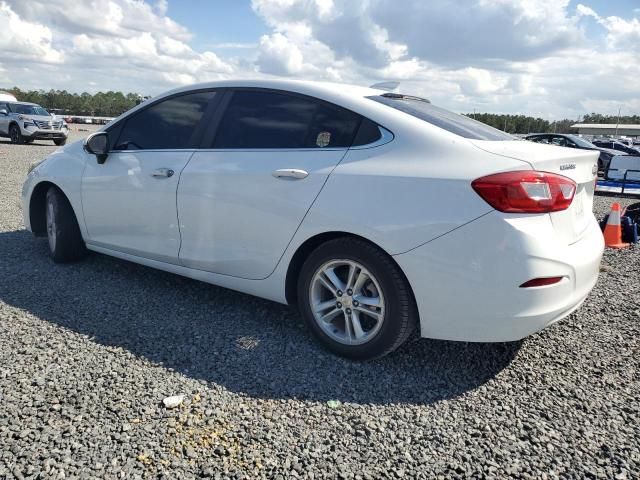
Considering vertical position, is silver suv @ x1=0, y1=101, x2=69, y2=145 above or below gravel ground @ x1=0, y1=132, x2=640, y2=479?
above

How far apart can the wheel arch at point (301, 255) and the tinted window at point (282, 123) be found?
0.54 meters

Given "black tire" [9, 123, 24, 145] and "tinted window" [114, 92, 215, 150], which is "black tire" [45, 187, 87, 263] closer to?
"tinted window" [114, 92, 215, 150]

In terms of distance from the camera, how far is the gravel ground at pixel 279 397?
2262mm

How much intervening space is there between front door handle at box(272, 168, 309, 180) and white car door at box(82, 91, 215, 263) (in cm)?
87

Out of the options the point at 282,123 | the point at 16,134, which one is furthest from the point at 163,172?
the point at 16,134

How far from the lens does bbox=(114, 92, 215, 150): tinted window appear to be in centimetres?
391

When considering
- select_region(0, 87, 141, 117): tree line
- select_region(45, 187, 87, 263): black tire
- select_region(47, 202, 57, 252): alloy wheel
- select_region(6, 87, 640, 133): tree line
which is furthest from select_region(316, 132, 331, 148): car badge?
select_region(0, 87, 141, 117): tree line

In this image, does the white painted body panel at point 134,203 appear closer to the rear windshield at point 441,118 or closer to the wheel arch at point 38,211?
the wheel arch at point 38,211

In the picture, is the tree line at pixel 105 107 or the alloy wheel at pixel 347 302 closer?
the alloy wheel at pixel 347 302

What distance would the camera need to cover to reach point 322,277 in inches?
126

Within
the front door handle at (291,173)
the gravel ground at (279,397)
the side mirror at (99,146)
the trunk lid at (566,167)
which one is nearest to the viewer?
the gravel ground at (279,397)

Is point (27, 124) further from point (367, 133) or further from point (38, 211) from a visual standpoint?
point (367, 133)

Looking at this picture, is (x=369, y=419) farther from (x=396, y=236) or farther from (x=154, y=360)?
(x=154, y=360)

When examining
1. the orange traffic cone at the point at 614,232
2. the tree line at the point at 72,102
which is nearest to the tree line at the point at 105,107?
the tree line at the point at 72,102
